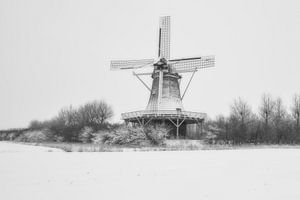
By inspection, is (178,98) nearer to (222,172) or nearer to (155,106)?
(155,106)

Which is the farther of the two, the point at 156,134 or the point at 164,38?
the point at 164,38

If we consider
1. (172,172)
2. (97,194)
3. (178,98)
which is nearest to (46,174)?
(97,194)

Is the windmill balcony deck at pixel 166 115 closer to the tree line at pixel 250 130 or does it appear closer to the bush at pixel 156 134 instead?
the bush at pixel 156 134

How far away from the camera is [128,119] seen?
106ft

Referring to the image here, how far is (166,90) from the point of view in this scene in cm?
3203

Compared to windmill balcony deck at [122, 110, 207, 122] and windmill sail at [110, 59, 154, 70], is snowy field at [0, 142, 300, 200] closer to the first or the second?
windmill balcony deck at [122, 110, 207, 122]

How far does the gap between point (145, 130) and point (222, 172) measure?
18.7m

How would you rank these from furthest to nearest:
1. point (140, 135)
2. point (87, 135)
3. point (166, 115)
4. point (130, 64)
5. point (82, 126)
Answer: point (82, 126)
point (87, 135)
point (130, 64)
point (166, 115)
point (140, 135)

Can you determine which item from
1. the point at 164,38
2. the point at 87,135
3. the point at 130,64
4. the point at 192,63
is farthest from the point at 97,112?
the point at 192,63

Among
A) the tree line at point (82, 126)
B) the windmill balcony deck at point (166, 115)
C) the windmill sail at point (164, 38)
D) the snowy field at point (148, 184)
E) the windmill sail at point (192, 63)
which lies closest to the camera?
the snowy field at point (148, 184)

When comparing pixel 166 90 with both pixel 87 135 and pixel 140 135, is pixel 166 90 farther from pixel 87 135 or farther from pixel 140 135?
pixel 87 135

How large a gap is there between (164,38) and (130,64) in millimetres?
5550

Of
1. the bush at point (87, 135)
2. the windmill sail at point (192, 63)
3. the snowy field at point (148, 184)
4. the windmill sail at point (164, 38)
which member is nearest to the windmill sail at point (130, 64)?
the windmill sail at point (164, 38)

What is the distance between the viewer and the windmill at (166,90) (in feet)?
96.5
